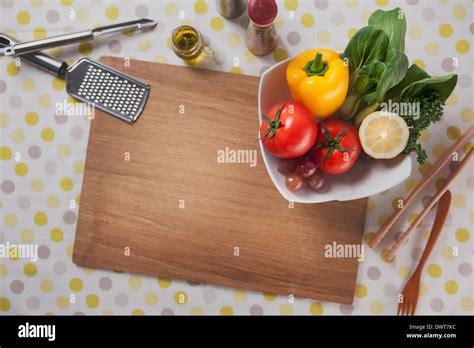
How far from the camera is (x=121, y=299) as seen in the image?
0.87 meters

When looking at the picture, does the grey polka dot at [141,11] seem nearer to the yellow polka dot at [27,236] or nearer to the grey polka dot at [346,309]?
the yellow polka dot at [27,236]

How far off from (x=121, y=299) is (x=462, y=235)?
0.65 m

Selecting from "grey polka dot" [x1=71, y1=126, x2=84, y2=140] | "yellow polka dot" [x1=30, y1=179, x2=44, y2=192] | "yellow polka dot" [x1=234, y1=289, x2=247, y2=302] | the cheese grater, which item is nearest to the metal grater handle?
the cheese grater

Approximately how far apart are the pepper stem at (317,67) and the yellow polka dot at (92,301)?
1.89ft

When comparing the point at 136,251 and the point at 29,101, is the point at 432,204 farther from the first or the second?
the point at 29,101

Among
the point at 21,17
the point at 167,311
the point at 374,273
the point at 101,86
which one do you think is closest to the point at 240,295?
the point at 167,311

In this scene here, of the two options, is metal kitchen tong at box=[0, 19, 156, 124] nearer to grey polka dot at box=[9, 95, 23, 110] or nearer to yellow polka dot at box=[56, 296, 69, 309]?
grey polka dot at box=[9, 95, 23, 110]

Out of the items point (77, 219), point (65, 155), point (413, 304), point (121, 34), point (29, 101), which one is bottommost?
point (413, 304)

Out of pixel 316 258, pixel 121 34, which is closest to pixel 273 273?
pixel 316 258

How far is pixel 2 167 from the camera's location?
0.88m

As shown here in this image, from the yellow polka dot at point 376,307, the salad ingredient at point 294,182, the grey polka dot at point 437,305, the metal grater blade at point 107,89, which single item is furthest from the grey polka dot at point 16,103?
the grey polka dot at point 437,305

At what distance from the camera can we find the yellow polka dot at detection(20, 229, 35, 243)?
878 millimetres

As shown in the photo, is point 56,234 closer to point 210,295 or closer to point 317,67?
point 210,295

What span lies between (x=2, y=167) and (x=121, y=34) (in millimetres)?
345
